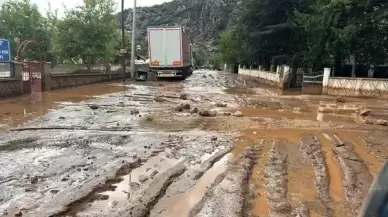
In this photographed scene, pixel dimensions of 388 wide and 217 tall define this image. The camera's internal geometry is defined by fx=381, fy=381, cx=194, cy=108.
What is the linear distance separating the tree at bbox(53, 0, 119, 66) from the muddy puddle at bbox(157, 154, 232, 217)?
24.0 m

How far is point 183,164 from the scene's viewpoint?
234 inches

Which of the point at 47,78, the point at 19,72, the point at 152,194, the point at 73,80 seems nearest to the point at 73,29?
the point at 73,80

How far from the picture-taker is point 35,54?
3112 centimetres

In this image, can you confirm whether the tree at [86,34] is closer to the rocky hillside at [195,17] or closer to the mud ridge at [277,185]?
the mud ridge at [277,185]

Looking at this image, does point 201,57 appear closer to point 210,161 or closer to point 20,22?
point 20,22

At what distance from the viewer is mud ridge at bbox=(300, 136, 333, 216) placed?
4.52 m

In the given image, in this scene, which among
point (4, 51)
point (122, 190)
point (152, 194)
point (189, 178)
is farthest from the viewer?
point (4, 51)

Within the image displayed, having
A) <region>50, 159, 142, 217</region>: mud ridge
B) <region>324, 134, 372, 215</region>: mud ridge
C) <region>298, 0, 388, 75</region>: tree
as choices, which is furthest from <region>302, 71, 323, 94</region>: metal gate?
<region>50, 159, 142, 217</region>: mud ridge

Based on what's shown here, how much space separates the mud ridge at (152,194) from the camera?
3.97m

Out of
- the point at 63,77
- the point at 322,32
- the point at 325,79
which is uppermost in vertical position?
the point at 322,32

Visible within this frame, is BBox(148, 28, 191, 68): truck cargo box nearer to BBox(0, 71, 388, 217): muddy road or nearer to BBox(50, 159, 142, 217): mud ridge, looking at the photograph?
BBox(0, 71, 388, 217): muddy road

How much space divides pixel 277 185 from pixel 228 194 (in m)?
0.79

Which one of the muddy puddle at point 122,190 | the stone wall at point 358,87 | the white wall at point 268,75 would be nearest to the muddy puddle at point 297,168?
the muddy puddle at point 122,190

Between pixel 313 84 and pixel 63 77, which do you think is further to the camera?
pixel 313 84
